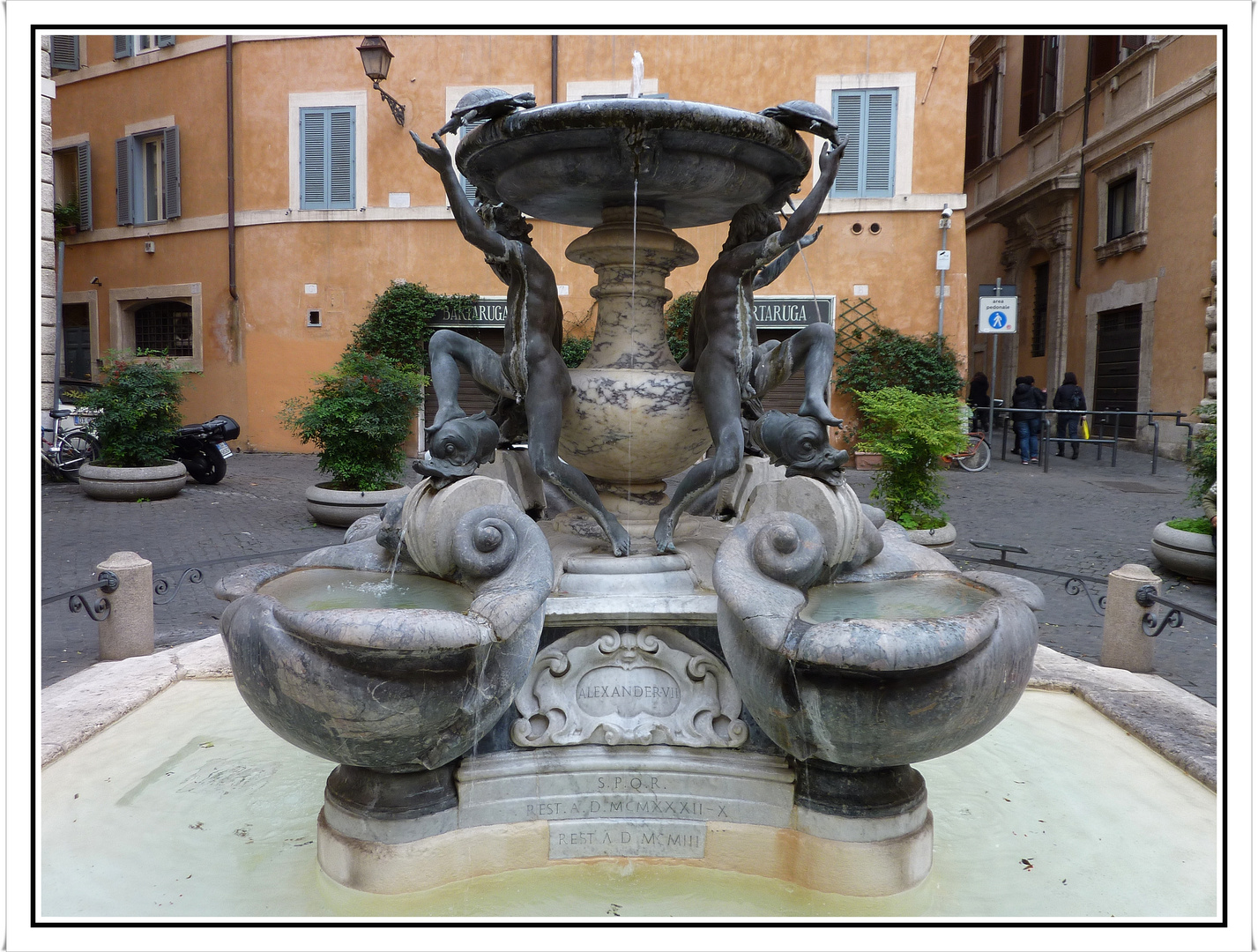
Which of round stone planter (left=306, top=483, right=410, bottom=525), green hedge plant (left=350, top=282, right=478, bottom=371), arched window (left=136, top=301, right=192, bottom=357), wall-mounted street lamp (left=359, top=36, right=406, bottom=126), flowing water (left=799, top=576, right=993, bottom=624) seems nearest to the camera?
flowing water (left=799, top=576, right=993, bottom=624)

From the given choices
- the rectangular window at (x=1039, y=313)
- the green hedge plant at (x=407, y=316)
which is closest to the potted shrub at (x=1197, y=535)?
the green hedge plant at (x=407, y=316)

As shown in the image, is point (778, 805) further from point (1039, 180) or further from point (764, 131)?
point (1039, 180)

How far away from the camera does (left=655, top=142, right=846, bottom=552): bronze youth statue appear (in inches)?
111

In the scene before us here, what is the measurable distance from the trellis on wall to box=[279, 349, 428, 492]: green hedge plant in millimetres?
7807

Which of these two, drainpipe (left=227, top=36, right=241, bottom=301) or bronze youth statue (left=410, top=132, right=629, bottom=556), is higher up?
drainpipe (left=227, top=36, right=241, bottom=301)

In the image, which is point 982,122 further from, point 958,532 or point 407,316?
point 958,532

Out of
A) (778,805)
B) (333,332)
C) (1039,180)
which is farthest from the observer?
→ (1039,180)

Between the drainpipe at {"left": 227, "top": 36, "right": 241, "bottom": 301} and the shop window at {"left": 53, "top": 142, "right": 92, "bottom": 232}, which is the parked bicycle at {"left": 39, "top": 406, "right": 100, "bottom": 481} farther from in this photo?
the shop window at {"left": 53, "top": 142, "right": 92, "bottom": 232}

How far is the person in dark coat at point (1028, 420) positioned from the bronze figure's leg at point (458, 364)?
1210 cm

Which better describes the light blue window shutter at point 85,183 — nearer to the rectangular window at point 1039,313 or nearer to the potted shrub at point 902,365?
the potted shrub at point 902,365

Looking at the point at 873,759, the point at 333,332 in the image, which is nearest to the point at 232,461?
the point at 333,332

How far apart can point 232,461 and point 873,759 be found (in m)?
13.6

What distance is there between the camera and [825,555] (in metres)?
2.54

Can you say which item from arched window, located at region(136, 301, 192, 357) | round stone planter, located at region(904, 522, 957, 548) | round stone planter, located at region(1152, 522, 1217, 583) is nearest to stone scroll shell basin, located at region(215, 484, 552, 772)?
round stone planter, located at region(904, 522, 957, 548)
